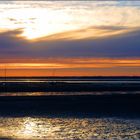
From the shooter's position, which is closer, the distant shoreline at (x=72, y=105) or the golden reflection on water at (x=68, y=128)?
the golden reflection on water at (x=68, y=128)

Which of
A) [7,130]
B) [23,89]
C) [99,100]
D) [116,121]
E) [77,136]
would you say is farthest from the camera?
[23,89]

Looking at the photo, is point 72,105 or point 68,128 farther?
point 72,105

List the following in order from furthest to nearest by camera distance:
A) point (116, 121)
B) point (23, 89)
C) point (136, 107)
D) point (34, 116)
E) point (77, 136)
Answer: point (23, 89)
point (136, 107)
point (34, 116)
point (116, 121)
point (77, 136)

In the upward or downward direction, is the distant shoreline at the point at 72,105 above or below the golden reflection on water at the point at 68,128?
above

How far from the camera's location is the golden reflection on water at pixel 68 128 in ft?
109

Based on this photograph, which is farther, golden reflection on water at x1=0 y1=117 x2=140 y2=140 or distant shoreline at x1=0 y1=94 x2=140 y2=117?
distant shoreline at x1=0 y1=94 x2=140 y2=117

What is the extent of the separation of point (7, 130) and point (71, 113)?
9825mm

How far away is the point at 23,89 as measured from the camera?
232 feet

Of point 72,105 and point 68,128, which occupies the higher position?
point 72,105

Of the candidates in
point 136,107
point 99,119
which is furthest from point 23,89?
point 99,119

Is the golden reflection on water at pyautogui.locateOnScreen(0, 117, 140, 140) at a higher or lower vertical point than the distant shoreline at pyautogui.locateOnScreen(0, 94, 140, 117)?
lower

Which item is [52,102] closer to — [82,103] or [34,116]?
[82,103]

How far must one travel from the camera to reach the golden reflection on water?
1309 inches

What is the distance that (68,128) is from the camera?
119ft
